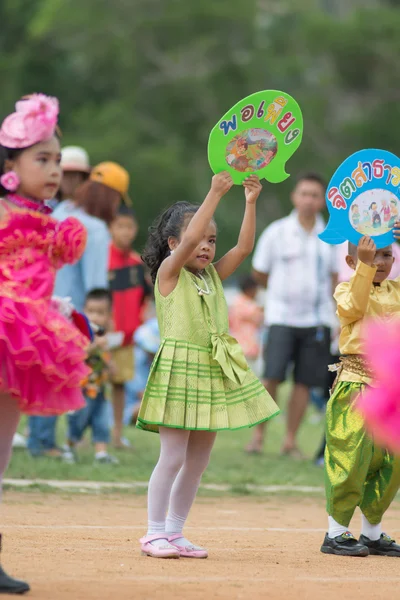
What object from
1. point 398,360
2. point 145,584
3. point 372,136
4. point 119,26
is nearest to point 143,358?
point 145,584

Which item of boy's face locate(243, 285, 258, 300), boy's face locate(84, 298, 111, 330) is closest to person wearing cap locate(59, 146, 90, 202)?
boy's face locate(84, 298, 111, 330)

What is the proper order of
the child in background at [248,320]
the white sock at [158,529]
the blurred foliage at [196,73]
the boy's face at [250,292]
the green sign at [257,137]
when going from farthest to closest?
1. the blurred foliage at [196,73]
2. the boy's face at [250,292]
3. the child in background at [248,320]
4. the green sign at [257,137]
5. the white sock at [158,529]

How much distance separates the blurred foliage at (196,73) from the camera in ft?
100

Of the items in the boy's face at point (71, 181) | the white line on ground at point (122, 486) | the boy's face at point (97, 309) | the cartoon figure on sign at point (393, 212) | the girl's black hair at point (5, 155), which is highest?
the boy's face at point (71, 181)

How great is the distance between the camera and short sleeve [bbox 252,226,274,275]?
1081 centimetres

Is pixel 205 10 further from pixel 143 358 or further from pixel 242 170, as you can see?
A: pixel 242 170

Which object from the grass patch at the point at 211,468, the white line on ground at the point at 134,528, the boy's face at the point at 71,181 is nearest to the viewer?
the white line on ground at the point at 134,528

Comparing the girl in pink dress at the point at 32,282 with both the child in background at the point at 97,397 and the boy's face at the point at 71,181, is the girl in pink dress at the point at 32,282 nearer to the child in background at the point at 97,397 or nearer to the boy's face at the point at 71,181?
the child in background at the point at 97,397

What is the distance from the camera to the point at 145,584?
4.88 meters

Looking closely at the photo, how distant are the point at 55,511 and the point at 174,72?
86.0ft

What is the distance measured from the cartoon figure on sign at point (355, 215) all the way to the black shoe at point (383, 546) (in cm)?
150

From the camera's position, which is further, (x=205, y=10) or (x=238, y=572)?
(x=205, y=10)

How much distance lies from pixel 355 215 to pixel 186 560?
1819 millimetres

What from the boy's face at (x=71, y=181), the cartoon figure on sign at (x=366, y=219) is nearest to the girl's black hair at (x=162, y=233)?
the cartoon figure on sign at (x=366, y=219)
